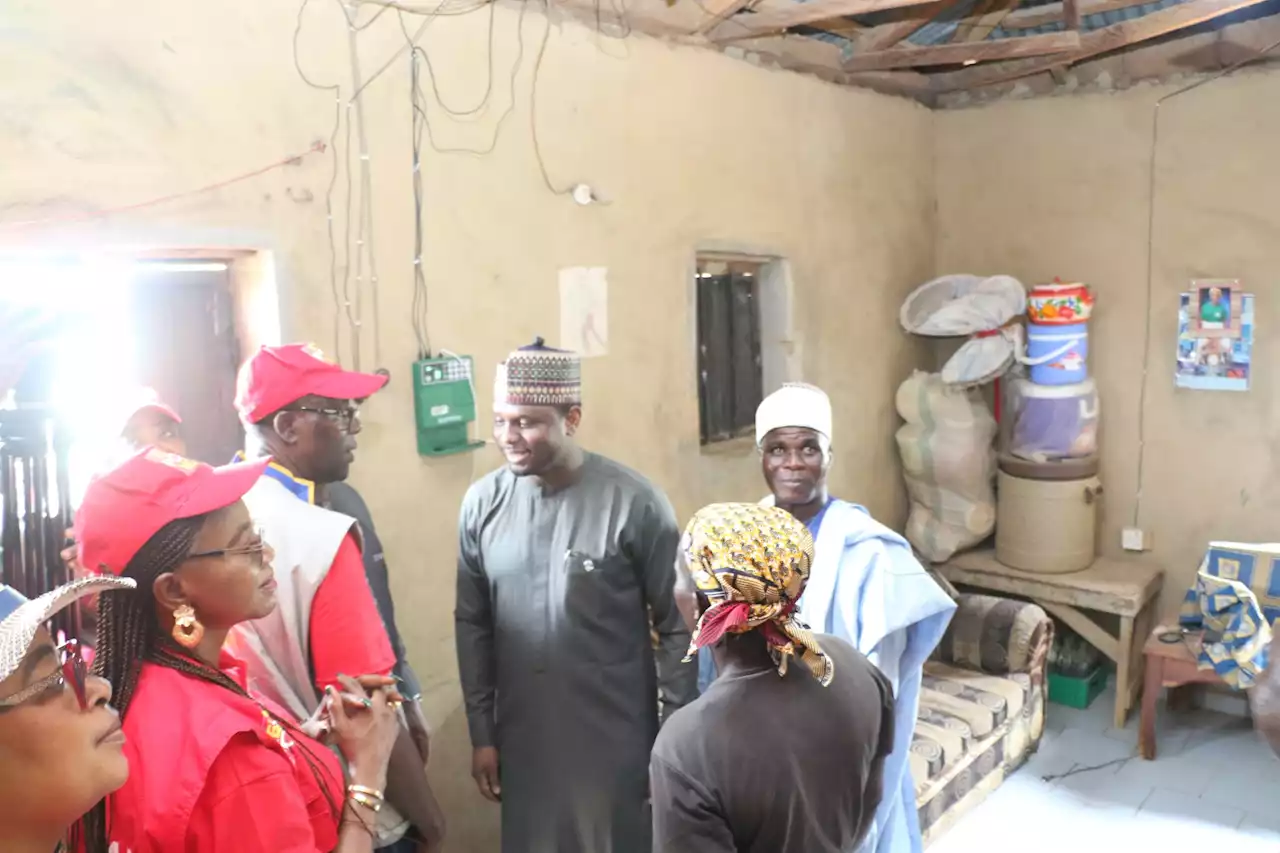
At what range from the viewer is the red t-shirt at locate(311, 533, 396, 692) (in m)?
1.56

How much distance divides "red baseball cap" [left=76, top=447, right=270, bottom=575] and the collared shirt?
0.34m

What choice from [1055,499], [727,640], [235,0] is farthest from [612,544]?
[1055,499]

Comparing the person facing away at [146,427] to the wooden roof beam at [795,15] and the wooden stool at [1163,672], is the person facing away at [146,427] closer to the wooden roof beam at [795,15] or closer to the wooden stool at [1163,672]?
the wooden roof beam at [795,15]

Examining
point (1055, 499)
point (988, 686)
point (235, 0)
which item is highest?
point (235, 0)

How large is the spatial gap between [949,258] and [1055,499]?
1.39m

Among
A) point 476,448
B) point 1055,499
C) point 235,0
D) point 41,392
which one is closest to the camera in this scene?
point 41,392

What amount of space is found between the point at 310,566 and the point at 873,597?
1164 millimetres

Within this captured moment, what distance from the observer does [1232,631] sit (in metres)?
3.69

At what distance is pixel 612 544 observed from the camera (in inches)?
87.0

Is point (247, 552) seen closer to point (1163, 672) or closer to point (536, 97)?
point (536, 97)

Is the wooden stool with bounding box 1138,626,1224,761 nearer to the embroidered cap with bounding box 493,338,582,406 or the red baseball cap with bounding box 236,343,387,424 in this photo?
the embroidered cap with bounding box 493,338,582,406

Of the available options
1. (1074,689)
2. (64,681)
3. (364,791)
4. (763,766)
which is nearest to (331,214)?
(364,791)

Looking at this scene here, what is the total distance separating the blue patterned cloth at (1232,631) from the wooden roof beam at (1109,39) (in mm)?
2070

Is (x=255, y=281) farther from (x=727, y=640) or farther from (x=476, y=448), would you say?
(x=727, y=640)
